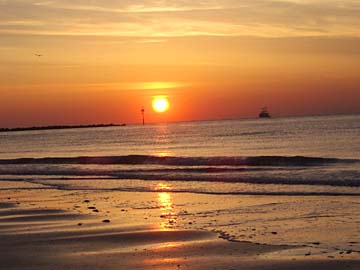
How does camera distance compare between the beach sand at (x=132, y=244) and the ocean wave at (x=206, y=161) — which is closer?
the beach sand at (x=132, y=244)

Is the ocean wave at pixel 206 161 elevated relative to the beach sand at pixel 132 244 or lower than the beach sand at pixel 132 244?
lower

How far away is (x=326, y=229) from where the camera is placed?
12953 millimetres

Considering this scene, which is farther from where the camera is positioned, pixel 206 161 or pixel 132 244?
pixel 206 161

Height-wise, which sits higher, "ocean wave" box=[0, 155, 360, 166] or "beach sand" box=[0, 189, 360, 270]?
"beach sand" box=[0, 189, 360, 270]

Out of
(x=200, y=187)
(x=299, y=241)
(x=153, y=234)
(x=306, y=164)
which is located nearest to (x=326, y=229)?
(x=299, y=241)

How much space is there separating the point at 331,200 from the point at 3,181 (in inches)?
666

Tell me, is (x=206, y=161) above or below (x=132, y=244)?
below

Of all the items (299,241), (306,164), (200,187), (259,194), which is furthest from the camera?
(306,164)

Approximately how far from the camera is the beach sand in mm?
10328

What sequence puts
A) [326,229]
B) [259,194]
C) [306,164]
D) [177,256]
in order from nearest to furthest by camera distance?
[177,256]
[326,229]
[259,194]
[306,164]

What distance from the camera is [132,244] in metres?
12.1

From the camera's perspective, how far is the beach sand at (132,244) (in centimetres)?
1033

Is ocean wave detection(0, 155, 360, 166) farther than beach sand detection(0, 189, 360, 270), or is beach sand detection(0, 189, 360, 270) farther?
ocean wave detection(0, 155, 360, 166)

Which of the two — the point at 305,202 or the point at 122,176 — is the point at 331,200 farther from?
the point at 122,176
